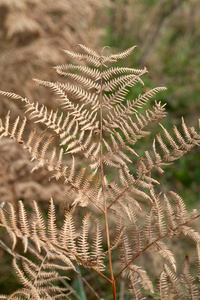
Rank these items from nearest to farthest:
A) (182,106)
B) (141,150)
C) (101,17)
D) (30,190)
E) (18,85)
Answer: (30,190) → (18,85) → (141,150) → (101,17) → (182,106)

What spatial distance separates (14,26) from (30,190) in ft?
2.75

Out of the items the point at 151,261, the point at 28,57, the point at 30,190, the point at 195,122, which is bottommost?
the point at 151,261

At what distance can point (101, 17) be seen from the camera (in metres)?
2.17

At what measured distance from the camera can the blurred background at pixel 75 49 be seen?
4.84 ft

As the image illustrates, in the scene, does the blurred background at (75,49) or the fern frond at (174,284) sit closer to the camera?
the fern frond at (174,284)

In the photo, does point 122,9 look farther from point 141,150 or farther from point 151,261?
point 151,261

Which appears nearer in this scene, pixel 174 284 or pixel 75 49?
pixel 174 284

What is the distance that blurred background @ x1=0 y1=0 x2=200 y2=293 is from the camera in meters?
1.48

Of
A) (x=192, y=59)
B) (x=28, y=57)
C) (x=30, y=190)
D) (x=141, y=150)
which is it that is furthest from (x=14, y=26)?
(x=192, y=59)

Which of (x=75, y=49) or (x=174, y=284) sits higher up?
(x=75, y=49)

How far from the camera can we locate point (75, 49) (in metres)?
1.63

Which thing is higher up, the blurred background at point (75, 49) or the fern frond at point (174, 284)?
the blurred background at point (75, 49)

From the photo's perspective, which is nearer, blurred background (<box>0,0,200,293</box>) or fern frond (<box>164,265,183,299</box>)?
fern frond (<box>164,265,183,299</box>)

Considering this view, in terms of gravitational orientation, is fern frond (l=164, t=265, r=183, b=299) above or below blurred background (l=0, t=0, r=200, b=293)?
below
